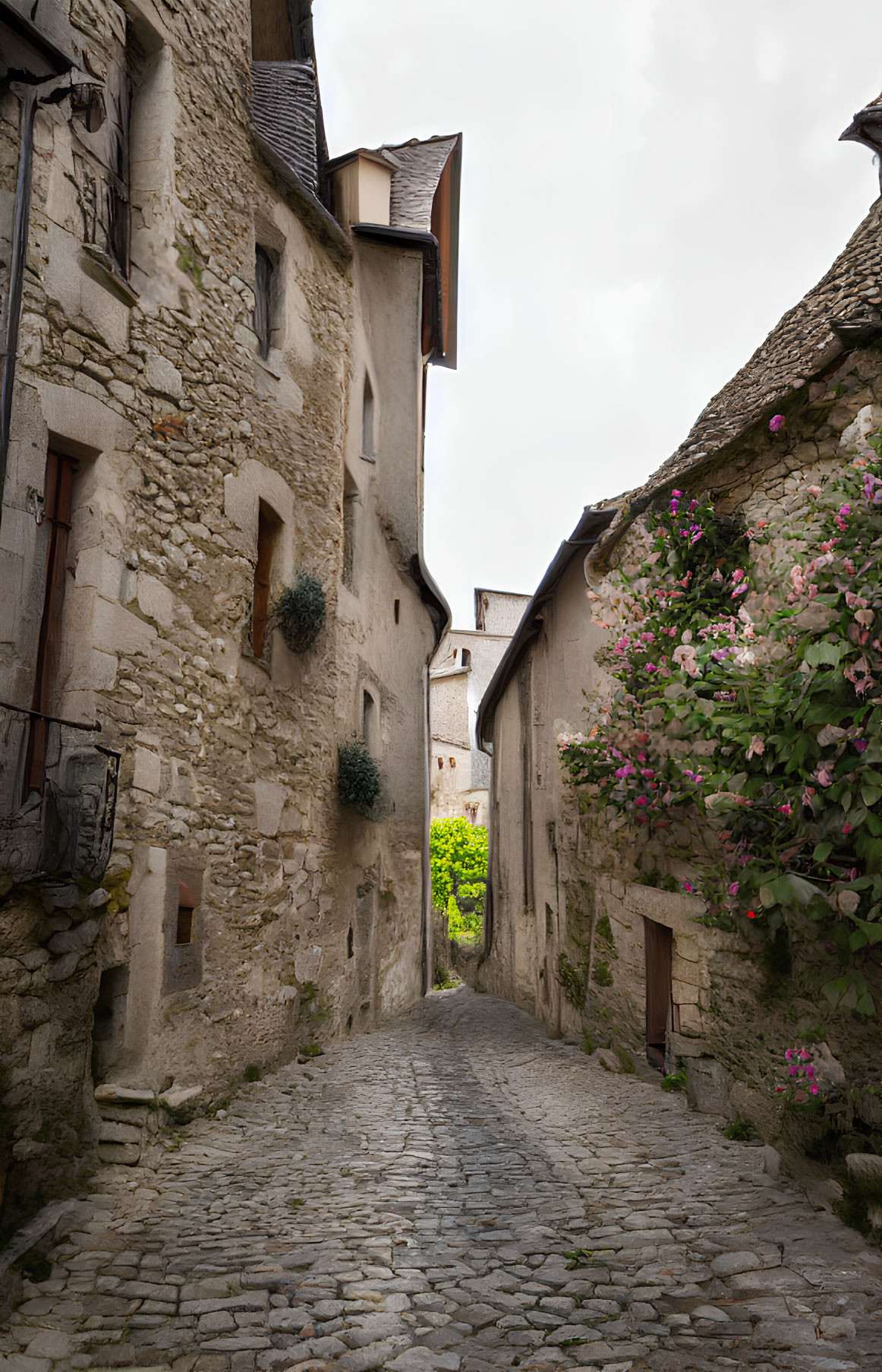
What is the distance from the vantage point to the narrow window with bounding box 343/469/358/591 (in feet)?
30.1

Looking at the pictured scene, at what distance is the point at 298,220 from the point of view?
25.3ft

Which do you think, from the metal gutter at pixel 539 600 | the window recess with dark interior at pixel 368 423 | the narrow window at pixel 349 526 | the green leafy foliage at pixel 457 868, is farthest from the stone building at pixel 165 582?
the green leafy foliage at pixel 457 868

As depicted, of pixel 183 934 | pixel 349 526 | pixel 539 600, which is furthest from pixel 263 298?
pixel 183 934

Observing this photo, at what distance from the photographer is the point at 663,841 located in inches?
241

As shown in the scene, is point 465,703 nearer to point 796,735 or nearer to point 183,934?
point 183,934

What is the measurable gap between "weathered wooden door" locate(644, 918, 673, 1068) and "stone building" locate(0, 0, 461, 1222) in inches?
106

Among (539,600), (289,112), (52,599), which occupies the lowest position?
(52,599)

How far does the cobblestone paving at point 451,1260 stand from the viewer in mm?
2646

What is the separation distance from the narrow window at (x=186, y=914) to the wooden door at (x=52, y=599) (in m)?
1.33

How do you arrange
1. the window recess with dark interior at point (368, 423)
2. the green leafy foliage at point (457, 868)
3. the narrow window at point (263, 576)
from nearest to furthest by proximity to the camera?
1. the narrow window at point (263, 576)
2. the window recess with dark interior at point (368, 423)
3. the green leafy foliage at point (457, 868)

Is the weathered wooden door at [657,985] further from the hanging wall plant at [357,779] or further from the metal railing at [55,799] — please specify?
the metal railing at [55,799]

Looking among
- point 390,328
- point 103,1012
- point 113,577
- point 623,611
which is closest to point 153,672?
point 113,577

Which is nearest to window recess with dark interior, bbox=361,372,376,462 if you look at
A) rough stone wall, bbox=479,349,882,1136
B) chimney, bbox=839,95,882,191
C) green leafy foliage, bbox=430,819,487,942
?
rough stone wall, bbox=479,349,882,1136

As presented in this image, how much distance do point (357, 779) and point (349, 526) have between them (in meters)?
3.03
